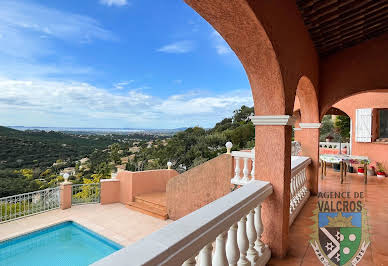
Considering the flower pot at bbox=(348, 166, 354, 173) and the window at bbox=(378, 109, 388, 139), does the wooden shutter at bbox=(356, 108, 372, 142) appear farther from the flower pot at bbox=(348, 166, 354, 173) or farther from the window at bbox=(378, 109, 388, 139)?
the flower pot at bbox=(348, 166, 354, 173)

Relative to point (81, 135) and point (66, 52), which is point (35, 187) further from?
point (66, 52)

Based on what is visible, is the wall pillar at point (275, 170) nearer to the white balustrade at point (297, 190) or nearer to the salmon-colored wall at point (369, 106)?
the white balustrade at point (297, 190)

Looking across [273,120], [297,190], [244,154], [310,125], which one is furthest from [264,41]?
[244,154]

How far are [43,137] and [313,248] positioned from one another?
18.0 meters

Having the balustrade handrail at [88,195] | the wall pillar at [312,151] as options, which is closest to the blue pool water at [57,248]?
the balustrade handrail at [88,195]

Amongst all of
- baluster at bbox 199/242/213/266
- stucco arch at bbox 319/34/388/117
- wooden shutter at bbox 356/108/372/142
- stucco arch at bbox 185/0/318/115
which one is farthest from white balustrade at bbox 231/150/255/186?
wooden shutter at bbox 356/108/372/142

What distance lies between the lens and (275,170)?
2230mm

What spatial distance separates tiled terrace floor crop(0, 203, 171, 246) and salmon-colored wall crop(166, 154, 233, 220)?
791mm

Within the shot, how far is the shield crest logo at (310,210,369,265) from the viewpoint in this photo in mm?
2234

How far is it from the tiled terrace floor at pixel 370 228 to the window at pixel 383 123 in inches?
108

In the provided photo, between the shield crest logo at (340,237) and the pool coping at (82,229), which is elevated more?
the shield crest logo at (340,237)

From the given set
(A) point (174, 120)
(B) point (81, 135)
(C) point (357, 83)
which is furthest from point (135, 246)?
(A) point (174, 120)

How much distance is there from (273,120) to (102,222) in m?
7.13

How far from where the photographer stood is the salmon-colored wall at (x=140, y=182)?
9430 mm
